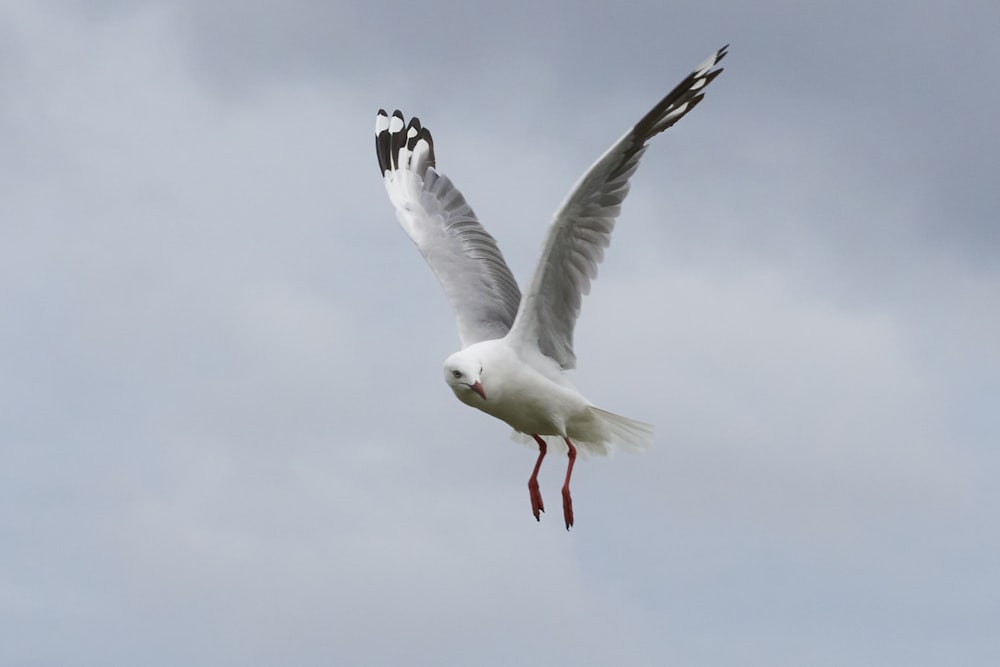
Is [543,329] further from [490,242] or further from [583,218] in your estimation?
[490,242]

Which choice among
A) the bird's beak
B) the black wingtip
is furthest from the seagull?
the black wingtip

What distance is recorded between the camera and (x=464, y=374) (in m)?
14.0

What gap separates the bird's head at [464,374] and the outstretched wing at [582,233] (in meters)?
0.74

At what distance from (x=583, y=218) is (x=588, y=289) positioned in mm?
690

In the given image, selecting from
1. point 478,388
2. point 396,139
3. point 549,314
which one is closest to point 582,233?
point 549,314

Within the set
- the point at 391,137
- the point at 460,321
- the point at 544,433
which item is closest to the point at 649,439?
the point at 544,433

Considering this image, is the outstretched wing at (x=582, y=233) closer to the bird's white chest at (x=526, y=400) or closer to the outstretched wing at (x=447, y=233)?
the bird's white chest at (x=526, y=400)

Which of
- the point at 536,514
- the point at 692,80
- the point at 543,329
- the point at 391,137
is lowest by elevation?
the point at 536,514

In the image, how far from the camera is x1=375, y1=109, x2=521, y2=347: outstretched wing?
15930 mm

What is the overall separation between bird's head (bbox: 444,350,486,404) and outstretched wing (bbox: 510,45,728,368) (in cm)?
74

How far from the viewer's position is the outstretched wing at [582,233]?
46.4ft

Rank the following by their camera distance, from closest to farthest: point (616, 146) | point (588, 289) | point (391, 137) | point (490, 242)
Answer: point (616, 146) < point (588, 289) < point (490, 242) < point (391, 137)

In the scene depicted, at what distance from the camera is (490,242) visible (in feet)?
56.3

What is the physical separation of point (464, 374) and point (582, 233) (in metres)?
1.61
